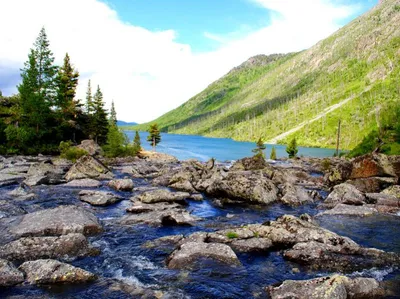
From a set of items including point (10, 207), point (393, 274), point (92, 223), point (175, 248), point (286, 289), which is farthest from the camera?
point (10, 207)

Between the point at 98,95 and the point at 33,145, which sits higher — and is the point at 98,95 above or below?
above

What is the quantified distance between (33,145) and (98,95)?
32926 mm

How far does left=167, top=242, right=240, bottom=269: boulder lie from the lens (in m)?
15.8

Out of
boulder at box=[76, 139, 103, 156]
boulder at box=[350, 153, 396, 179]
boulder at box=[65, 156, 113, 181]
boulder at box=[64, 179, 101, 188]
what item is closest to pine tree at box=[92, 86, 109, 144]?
boulder at box=[76, 139, 103, 156]

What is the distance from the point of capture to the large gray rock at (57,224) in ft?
61.0

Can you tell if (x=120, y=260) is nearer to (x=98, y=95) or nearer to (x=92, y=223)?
(x=92, y=223)

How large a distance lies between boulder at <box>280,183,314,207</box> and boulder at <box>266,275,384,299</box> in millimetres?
18693

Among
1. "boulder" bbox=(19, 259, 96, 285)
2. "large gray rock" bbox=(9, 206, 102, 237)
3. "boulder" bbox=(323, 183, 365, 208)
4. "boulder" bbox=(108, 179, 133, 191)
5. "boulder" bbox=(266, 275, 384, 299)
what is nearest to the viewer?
"boulder" bbox=(266, 275, 384, 299)

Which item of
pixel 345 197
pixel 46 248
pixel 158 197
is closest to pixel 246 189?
pixel 158 197

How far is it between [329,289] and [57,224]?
1526 centimetres

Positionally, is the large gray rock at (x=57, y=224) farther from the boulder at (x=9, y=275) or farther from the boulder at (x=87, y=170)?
the boulder at (x=87, y=170)

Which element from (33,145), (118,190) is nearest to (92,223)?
(118,190)

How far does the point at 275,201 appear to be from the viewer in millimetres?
32844

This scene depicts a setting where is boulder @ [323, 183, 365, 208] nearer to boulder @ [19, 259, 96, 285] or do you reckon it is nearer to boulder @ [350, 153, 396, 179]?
boulder @ [350, 153, 396, 179]
